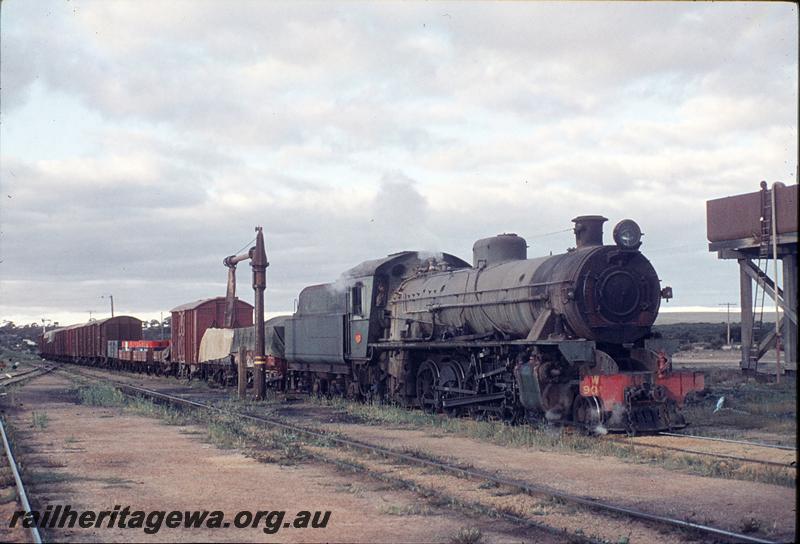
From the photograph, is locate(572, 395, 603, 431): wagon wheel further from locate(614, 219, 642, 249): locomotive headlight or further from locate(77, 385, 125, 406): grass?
locate(77, 385, 125, 406): grass

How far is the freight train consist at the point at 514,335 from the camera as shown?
15.0m

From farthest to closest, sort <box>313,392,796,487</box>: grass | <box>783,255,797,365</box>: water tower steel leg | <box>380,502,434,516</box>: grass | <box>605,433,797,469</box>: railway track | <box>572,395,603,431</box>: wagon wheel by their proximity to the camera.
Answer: <box>783,255,797,365</box>: water tower steel leg < <box>572,395,603,431</box>: wagon wheel < <box>605,433,797,469</box>: railway track < <box>313,392,796,487</box>: grass < <box>380,502,434,516</box>: grass

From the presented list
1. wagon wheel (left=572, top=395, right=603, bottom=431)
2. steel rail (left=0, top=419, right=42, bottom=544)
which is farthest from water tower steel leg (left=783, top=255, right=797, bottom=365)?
steel rail (left=0, top=419, right=42, bottom=544)

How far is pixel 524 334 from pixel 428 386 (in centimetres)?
422

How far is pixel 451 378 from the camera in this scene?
733 inches

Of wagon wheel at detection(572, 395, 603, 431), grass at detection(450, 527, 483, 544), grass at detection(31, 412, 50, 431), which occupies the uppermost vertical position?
wagon wheel at detection(572, 395, 603, 431)

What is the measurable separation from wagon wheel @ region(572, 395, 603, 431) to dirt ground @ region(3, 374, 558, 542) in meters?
5.24

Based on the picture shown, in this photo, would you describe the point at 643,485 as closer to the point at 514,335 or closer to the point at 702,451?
the point at 702,451

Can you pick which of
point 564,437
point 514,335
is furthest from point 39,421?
point 564,437

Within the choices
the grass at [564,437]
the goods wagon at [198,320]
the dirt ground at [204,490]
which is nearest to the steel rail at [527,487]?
the dirt ground at [204,490]

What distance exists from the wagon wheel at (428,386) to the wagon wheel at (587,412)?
4.59m

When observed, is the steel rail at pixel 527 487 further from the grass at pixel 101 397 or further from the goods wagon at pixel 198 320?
the goods wagon at pixel 198 320

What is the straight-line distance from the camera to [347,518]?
8672mm

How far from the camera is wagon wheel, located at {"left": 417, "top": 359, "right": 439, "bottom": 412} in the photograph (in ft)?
63.6
